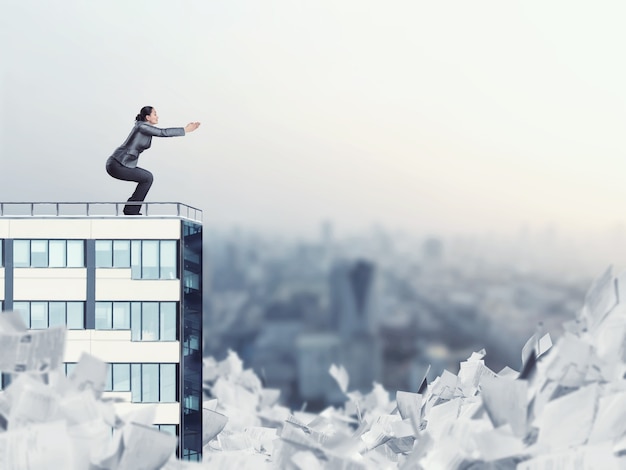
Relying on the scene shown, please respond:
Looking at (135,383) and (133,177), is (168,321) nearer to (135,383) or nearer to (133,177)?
(135,383)

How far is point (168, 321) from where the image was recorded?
1329 cm

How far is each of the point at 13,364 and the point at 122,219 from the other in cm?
343

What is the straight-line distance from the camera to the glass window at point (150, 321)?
43.3ft

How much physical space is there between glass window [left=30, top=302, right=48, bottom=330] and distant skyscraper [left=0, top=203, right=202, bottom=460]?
0.01 meters

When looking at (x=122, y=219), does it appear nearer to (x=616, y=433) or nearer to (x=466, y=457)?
(x=466, y=457)

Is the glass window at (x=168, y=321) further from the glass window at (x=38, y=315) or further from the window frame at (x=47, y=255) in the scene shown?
the glass window at (x=38, y=315)

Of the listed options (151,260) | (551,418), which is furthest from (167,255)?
(551,418)

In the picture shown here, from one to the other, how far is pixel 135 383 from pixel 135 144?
2.79m

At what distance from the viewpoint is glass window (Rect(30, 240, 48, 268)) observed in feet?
43.6

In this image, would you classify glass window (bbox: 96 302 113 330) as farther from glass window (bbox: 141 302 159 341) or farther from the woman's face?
the woman's face

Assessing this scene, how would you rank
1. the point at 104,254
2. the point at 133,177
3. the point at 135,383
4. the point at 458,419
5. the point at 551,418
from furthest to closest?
the point at 133,177
the point at 104,254
the point at 135,383
the point at 458,419
the point at 551,418

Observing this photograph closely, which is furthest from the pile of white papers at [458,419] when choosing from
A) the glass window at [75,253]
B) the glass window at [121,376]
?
the glass window at [75,253]

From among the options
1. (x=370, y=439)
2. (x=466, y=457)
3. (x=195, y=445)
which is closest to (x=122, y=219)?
(x=195, y=445)

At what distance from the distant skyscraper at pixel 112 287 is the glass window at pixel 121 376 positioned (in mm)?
63
